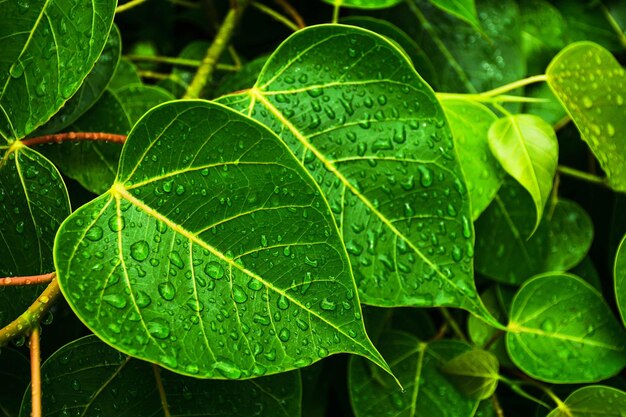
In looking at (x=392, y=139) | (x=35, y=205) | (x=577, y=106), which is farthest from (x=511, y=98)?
(x=35, y=205)

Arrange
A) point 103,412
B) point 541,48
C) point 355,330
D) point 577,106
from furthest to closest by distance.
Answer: point 541,48
point 577,106
point 103,412
point 355,330

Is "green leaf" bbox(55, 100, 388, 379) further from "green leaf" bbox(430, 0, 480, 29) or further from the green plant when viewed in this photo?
"green leaf" bbox(430, 0, 480, 29)

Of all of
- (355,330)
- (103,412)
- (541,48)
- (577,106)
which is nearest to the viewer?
(355,330)

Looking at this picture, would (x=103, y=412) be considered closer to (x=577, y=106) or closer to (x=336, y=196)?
(x=336, y=196)

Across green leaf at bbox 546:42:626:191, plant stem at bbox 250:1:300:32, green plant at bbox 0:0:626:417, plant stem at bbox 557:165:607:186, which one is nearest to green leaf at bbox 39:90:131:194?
green plant at bbox 0:0:626:417

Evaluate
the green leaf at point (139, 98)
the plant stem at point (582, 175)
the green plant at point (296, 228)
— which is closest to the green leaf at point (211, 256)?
the green plant at point (296, 228)

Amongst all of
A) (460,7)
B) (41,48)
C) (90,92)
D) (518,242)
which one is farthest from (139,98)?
(518,242)

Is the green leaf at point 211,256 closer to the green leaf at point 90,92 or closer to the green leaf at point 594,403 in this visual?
the green leaf at point 90,92
